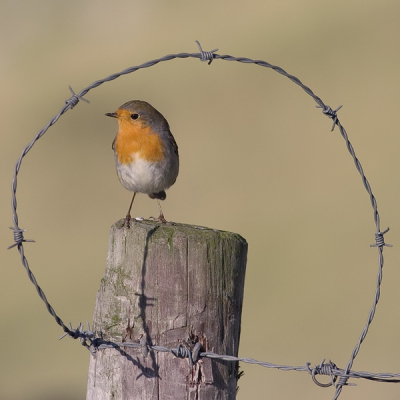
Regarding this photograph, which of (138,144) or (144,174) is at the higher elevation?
(138,144)

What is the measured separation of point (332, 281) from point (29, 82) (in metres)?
18.6

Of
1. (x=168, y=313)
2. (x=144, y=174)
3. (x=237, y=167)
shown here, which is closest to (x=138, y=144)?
(x=144, y=174)

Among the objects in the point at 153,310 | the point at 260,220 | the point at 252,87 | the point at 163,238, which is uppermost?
the point at 252,87

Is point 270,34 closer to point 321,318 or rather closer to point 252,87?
point 252,87

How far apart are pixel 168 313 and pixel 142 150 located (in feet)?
8.05

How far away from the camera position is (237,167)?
23.2m

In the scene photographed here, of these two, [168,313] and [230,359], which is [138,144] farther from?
[230,359]

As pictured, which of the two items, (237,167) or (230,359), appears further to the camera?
(237,167)

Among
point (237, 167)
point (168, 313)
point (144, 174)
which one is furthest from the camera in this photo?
point (237, 167)

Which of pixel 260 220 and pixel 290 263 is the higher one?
pixel 260 220

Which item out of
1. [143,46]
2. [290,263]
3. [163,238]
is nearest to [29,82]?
[143,46]

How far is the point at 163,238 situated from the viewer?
381 cm

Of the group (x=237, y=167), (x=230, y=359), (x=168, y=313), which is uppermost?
(x=237, y=167)

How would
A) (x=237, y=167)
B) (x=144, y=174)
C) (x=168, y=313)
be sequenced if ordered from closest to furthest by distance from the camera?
(x=168, y=313) → (x=144, y=174) → (x=237, y=167)
